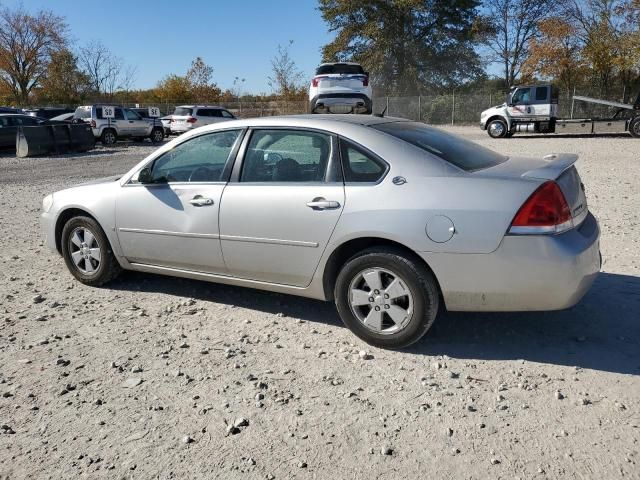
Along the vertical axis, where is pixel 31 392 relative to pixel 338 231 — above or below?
below

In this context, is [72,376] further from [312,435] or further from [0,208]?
[0,208]

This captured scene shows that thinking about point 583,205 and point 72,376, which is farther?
point 583,205

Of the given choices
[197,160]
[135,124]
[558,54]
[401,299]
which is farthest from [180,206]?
[558,54]

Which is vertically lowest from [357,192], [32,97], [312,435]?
[312,435]

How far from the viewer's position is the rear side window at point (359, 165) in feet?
12.6

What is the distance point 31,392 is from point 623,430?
3275mm

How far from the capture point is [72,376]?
11.8ft

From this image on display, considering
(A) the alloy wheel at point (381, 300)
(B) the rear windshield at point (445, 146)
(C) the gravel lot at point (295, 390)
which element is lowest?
(C) the gravel lot at point (295, 390)

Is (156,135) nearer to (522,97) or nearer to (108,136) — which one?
(108,136)

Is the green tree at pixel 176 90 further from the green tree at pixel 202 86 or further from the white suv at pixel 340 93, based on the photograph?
the white suv at pixel 340 93

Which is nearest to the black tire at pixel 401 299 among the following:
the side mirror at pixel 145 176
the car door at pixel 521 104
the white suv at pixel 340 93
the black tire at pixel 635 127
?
the side mirror at pixel 145 176

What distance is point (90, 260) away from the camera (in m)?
5.24

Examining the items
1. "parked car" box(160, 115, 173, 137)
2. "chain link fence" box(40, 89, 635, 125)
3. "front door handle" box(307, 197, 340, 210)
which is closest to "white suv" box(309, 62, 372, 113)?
"parked car" box(160, 115, 173, 137)

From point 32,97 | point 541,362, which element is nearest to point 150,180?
point 541,362
